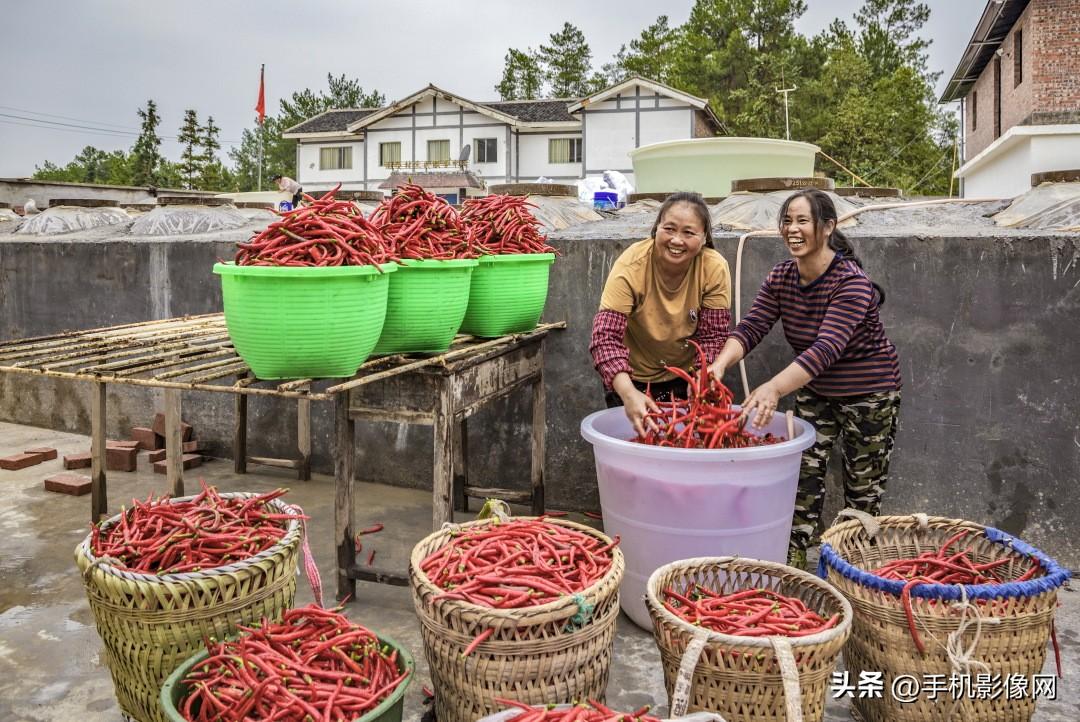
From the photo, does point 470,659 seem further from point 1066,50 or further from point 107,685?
point 1066,50

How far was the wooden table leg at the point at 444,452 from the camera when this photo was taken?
326 centimetres

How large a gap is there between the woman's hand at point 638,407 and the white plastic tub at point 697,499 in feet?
0.47

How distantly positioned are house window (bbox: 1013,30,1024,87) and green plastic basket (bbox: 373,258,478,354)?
20.1m

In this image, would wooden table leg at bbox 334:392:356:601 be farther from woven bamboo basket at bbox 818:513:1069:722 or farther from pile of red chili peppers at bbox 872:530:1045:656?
pile of red chili peppers at bbox 872:530:1045:656

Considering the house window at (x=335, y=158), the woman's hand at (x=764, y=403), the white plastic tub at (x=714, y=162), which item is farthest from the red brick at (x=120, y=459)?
the house window at (x=335, y=158)

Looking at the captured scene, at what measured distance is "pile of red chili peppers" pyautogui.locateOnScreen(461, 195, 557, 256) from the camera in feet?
12.7

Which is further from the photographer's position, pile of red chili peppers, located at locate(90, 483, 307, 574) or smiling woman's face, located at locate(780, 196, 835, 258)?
smiling woman's face, located at locate(780, 196, 835, 258)

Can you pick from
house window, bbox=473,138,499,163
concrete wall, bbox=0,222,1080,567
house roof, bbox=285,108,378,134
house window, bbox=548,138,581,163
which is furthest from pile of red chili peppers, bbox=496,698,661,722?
house roof, bbox=285,108,378,134

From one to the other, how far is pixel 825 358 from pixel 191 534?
2416mm

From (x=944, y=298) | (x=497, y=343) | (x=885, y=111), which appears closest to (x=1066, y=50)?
(x=885, y=111)

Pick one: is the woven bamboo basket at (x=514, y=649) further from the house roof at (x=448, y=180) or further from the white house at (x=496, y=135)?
the white house at (x=496, y=135)

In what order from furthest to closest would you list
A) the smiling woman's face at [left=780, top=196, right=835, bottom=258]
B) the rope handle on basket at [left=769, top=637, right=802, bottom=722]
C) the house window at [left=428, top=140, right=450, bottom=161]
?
1. the house window at [left=428, top=140, right=450, bottom=161]
2. the smiling woman's face at [left=780, top=196, right=835, bottom=258]
3. the rope handle on basket at [left=769, top=637, right=802, bottom=722]

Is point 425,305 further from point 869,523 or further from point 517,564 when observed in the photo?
point 869,523

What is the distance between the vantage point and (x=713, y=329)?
366 centimetres
